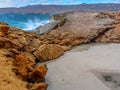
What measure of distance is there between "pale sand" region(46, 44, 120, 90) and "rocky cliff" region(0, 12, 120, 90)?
0.26 meters

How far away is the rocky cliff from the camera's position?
15.3 ft

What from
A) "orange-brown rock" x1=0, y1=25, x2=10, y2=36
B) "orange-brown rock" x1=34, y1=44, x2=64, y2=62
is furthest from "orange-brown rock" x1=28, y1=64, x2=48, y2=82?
"orange-brown rock" x1=0, y1=25, x2=10, y2=36

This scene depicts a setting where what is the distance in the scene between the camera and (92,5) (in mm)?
23062

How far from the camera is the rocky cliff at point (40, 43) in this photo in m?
4.67

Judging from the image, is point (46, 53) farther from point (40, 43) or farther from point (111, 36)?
point (111, 36)

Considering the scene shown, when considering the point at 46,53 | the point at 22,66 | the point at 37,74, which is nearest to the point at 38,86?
the point at 37,74

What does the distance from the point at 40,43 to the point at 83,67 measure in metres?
1.58

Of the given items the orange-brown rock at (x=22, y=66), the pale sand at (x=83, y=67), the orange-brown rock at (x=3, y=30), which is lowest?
the pale sand at (x=83, y=67)

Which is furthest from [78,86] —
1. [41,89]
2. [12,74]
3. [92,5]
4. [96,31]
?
[92,5]

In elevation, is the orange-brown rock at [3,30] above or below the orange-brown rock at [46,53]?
above

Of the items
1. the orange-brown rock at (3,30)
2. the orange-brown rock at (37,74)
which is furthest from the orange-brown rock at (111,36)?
the orange-brown rock at (37,74)

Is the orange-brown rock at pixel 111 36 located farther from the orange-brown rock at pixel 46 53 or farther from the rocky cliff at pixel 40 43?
the orange-brown rock at pixel 46 53

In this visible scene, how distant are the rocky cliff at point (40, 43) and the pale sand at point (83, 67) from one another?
0.26 metres

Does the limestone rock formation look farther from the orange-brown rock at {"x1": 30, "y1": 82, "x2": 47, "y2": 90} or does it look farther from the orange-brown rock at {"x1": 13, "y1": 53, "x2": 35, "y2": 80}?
the orange-brown rock at {"x1": 30, "y1": 82, "x2": 47, "y2": 90}
